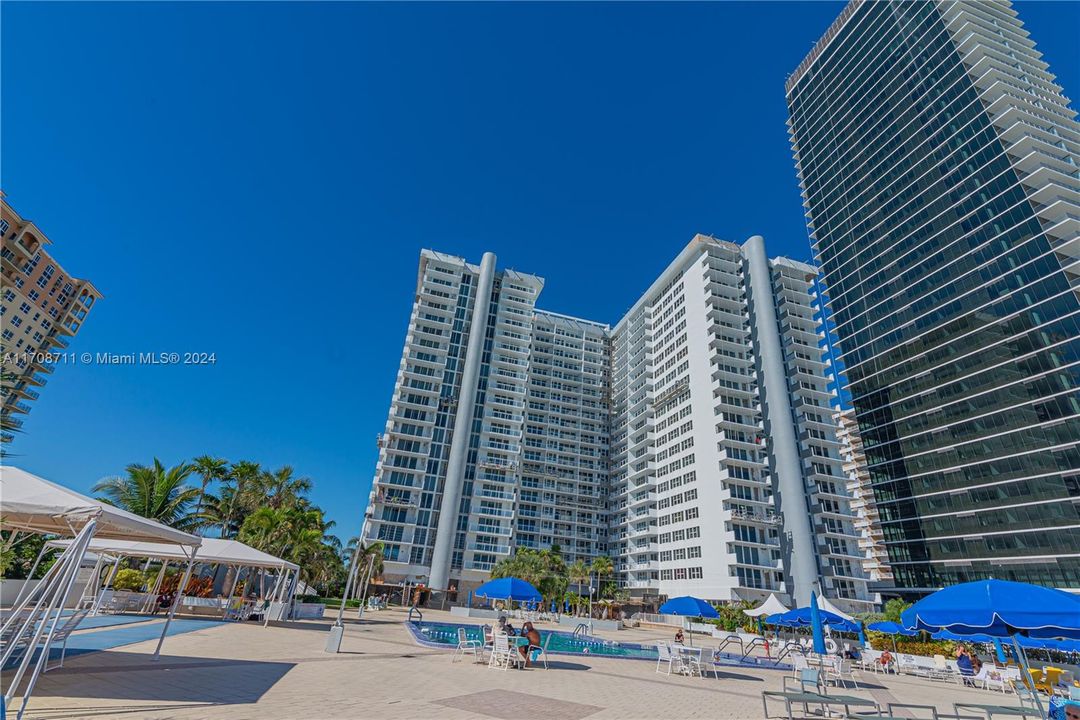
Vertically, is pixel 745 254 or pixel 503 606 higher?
pixel 745 254

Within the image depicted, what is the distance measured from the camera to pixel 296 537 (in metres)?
35.9

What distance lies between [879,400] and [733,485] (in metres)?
30.1

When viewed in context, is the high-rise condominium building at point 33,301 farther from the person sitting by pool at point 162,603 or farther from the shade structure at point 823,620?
the shade structure at point 823,620

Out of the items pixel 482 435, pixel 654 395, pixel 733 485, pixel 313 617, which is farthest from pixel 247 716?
pixel 654 395

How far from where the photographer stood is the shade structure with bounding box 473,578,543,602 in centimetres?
2025

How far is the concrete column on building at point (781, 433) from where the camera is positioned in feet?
180

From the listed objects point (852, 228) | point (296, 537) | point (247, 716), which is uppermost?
point (852, 228)

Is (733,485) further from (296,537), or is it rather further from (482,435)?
(296,537)

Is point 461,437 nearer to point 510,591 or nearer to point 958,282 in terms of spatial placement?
point 510,591

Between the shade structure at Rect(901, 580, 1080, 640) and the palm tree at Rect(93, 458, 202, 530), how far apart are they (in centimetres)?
4099

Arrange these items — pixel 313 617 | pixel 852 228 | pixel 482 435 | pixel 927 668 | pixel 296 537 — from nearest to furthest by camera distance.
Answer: pixel 927 668 → pixel 313 617 → pixel 296 537 → pixel 482 435 → pixel 852 228

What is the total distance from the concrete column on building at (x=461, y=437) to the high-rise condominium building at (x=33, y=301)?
2055 inches

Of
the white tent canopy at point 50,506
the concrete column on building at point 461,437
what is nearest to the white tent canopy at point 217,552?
the white tent canopy at point 50,506

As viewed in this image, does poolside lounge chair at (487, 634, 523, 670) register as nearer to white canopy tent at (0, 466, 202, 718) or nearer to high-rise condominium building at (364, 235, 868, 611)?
white canopy tent at (0, 466, 202, 718)
